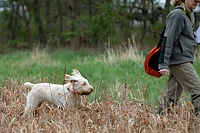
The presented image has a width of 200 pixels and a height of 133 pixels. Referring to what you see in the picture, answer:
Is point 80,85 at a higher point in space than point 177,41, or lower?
lower

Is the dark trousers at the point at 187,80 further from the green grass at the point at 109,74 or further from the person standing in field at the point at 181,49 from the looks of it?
the green grass at the point at 109,74

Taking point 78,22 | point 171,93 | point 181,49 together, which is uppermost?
point 181,49

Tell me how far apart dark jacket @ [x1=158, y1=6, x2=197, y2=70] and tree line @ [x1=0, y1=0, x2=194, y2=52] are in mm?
15026

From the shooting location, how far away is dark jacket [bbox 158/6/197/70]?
5.65 meters

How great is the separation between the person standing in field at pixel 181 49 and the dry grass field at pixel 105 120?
1.04ft

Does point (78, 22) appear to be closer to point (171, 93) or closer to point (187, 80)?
point (171, 93)

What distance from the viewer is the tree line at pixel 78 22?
22234mm

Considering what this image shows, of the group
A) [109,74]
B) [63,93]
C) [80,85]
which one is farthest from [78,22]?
[80,85]

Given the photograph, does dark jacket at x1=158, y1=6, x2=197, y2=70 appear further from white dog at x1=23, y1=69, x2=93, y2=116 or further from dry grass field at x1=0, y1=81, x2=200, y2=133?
white dog at x1=23, y1=69, x2=93, y2=116

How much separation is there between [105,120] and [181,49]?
1209mm

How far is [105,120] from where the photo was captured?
225 inches

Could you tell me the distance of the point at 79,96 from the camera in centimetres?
599

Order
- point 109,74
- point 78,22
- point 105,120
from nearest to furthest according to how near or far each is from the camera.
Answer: point 105,120, point 109,74, point 78,22

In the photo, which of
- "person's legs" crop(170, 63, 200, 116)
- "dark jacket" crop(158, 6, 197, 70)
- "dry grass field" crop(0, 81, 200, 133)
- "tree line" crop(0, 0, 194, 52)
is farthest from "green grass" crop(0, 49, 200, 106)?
"tree line" crop(0, 0, 194, 52)
